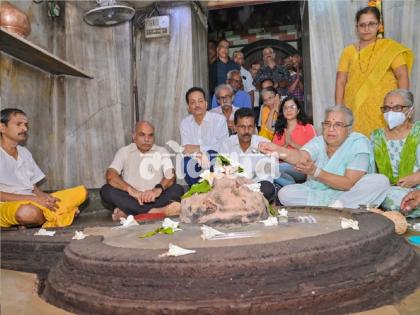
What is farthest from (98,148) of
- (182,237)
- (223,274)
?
(223,274)

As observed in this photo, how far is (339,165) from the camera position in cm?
391

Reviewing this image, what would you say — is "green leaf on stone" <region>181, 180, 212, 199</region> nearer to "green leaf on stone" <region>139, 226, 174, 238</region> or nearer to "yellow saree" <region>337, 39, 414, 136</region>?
"green leaf on stone" <region>139, 226, 174, 238</region>

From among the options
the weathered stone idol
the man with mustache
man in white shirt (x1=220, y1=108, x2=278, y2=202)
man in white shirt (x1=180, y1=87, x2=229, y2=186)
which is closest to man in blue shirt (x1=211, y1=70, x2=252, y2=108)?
man in white shirt (x1=180, y1=87, x2=229, y2=186)

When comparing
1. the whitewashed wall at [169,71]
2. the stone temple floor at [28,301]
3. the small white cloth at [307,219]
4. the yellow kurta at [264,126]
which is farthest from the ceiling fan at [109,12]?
the small white cloth at [307,219]

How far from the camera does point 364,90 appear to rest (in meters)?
4.92

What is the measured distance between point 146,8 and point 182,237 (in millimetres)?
5331

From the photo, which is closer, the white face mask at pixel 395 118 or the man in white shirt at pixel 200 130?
the white face mask at pixel 395 118

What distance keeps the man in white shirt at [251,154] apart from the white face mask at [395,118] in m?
1.32

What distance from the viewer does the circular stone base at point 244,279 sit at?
73.8 inches

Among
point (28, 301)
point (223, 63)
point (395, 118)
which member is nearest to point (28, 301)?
point (28, 301)

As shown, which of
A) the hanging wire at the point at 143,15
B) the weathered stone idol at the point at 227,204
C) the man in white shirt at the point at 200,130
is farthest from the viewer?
the hanging wire at the point at 143,15

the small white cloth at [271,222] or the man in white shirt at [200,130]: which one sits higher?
the man in white shirt at [200,130]

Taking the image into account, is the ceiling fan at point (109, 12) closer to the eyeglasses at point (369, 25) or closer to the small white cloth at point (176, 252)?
the eyeglasses at point (369, 25)

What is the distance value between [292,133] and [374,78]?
114cm
